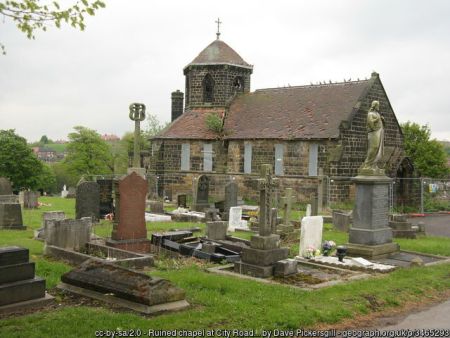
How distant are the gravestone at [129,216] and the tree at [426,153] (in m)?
35.5

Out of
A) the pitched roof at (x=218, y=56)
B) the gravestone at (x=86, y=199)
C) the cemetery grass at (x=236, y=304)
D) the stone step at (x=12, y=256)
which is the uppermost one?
the pitched roof at (x=218, y=56)

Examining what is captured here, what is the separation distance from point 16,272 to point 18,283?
163mm

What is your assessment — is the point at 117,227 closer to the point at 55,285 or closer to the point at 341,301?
the point at 55,285

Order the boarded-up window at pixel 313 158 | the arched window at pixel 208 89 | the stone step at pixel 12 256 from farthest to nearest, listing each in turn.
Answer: the arched window at pixel 208 89 → the boarded-up window at pixel 313 158 → the stone step at pixel 12 256

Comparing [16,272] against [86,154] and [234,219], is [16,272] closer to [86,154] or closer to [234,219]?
[234,219]

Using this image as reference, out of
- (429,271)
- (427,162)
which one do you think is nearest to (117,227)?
(429,271)

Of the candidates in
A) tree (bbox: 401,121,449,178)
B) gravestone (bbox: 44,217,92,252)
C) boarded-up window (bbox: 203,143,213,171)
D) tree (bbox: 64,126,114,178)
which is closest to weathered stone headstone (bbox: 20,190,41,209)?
boarded-up window (bbox: 203,143,213,171)

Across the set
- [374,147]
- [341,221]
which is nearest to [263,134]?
[341,221]

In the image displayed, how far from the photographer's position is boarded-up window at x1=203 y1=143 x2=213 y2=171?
3259 cm

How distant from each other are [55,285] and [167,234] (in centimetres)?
484

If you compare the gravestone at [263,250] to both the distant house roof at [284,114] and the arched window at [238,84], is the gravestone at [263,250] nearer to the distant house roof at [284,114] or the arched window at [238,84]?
the distant house roof at [284,114]

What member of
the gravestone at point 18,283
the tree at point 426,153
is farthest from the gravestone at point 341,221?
the tree at point 426,153

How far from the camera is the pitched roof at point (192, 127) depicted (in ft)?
108

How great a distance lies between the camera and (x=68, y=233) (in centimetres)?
1208
